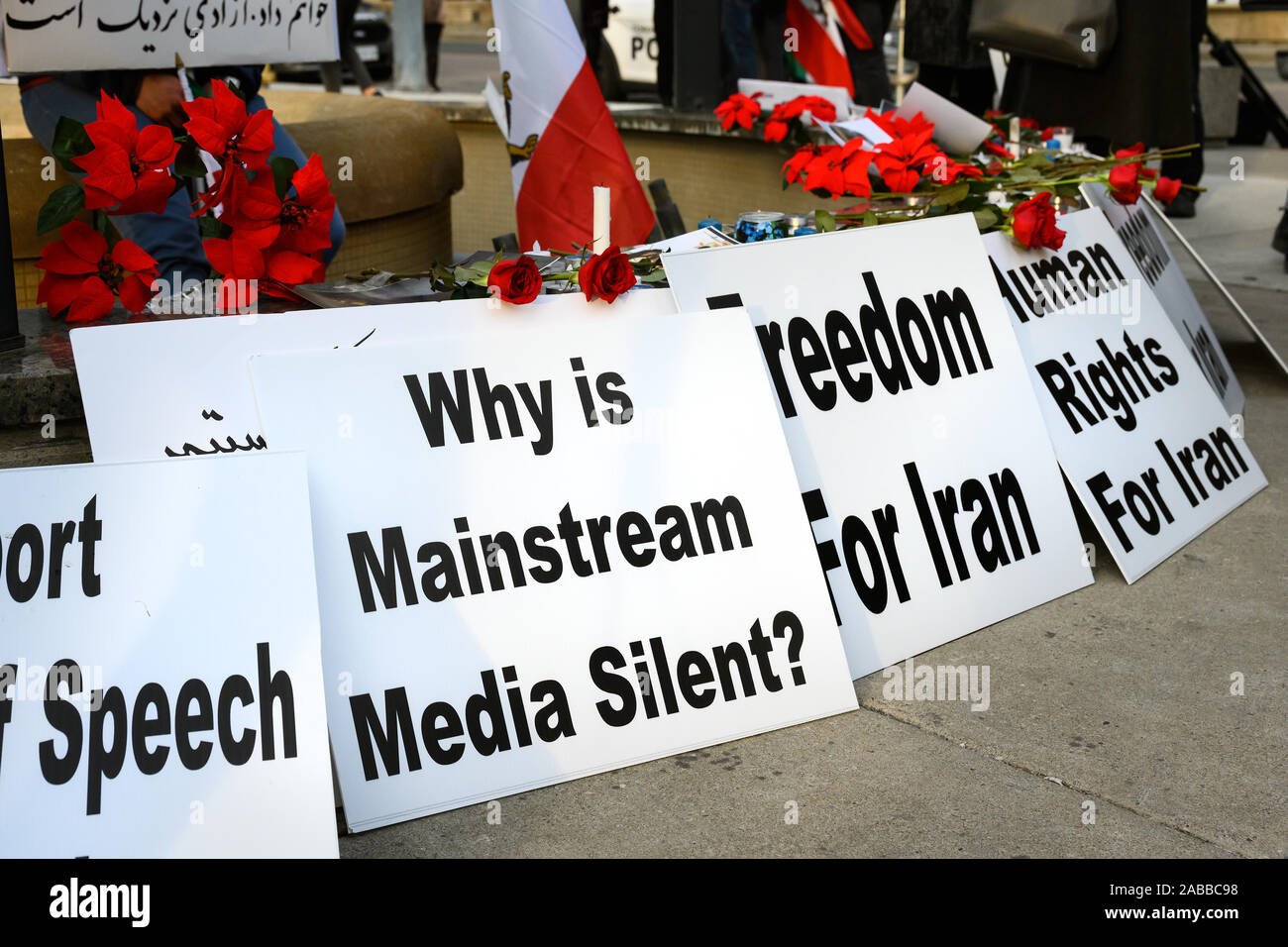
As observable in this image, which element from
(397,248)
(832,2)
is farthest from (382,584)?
(832,2)

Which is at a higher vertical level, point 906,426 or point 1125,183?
point 1125,183

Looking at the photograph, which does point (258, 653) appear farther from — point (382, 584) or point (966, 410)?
point (966, 410)

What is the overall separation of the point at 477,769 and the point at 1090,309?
2304 mm

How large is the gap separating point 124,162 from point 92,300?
284 mm

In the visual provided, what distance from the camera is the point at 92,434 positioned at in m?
2.36

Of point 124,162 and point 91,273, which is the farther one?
point 91,273

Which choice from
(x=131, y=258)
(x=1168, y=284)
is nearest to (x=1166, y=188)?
(x=1168, y=284)

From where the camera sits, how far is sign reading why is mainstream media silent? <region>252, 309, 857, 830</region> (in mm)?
2355

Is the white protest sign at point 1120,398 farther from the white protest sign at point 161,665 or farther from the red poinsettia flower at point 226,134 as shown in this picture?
the white protest sign at point 161,665

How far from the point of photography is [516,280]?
262 centimetres

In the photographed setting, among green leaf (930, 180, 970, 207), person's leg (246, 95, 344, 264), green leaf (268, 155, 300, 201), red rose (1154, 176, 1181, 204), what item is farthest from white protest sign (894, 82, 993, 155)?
green leaf (268, 155, 300, 201)

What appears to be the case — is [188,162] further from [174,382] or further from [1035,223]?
[1035,223]

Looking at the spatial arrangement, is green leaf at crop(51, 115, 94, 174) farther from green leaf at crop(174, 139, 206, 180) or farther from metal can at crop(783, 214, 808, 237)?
metal can at crop(783, 214, 808, 237)

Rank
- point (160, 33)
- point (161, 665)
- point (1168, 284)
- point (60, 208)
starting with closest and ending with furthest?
point (161, 665), point (60, 208), point (160, 33), point (1168, 284)
